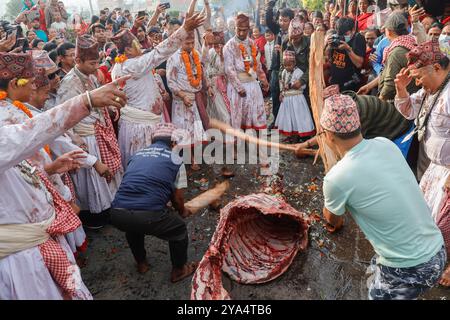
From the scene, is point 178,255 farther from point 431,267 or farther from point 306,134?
point 306,134

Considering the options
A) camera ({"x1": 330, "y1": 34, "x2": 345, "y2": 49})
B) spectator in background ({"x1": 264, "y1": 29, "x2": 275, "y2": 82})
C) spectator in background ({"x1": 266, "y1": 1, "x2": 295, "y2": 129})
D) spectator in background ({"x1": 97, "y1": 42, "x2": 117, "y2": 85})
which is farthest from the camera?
spectator in background ({"x1": 264, "y1": 29, "x2": 275, "y2": 82})

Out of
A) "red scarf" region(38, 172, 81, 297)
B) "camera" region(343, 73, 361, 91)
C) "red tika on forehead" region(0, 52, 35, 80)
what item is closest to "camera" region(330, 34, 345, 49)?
"camera" region(343, 73, 361, 91)

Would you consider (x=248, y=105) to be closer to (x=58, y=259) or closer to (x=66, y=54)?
(x=66, y=54)

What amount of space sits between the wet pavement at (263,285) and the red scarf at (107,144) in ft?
3.04

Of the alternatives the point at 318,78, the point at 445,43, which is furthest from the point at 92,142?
the point at 445,43

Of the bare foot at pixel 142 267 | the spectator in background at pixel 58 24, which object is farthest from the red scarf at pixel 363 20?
the spectator in background at pixel 58 24

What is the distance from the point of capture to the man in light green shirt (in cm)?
211

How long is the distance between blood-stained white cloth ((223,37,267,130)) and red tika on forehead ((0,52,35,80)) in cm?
412

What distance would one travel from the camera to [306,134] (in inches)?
263

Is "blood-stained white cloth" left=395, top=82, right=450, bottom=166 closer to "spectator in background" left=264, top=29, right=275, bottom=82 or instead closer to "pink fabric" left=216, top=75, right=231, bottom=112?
"pink fabric" left=216, top=75, right=231, bottom=112

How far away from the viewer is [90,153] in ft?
14.0

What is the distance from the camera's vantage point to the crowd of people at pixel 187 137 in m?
2.14

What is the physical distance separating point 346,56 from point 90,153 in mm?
4780
